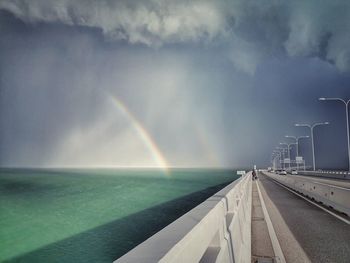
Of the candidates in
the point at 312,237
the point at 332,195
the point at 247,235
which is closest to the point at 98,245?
the point at 332,195

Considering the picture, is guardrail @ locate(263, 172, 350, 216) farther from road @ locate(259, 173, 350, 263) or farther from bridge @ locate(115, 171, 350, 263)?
road @ locate(259, 173, 350, 263)

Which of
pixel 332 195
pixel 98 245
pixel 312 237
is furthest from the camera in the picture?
pixel 98 245

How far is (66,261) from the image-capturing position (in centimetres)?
2580

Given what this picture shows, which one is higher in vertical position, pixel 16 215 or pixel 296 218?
pixel 296 218

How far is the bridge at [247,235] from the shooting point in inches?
112

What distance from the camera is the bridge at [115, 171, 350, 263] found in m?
2.86

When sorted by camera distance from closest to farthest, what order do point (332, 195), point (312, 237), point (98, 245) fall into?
point (312, 237)
point (332, 195)
point (98, 245)

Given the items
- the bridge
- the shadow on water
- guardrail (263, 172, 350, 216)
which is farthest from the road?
the shadow on water

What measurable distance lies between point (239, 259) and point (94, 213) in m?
53.5

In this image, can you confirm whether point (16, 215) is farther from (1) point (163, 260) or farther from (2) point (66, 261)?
(1) point (163, 260)

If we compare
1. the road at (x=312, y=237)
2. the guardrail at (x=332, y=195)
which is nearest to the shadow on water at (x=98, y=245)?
the guardrail at (x=332, y=195)

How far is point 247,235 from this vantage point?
8.16 meters

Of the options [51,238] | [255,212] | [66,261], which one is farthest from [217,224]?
[51,238]

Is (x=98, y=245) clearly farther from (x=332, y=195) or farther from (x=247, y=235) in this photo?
(x=247, y=235)
